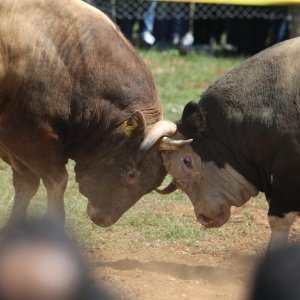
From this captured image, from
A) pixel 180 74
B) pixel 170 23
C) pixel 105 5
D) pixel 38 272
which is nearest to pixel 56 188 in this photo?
pixel 38 272

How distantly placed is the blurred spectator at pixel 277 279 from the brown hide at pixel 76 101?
173 inches

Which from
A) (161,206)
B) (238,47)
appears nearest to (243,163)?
(161,206)

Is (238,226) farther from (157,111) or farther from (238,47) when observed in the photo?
(238,47)

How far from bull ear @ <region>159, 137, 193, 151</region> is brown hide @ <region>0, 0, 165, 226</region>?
4.6 inches

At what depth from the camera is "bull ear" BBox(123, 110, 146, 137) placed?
5.84 metres

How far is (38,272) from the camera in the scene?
4.47ft

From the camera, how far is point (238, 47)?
15.8 m

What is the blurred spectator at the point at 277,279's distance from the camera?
1.39m

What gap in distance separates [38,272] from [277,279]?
1.33ft

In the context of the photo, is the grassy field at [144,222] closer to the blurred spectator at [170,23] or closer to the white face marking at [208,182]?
the white face marking at [208,182]

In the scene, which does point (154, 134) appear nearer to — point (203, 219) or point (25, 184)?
point (203, 219)

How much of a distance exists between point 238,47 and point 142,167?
10150mm

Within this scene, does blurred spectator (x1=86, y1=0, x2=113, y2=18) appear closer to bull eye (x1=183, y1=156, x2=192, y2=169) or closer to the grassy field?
the grassy field

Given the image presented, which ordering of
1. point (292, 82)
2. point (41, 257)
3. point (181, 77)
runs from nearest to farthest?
point (41, 257) → point (292, 82) → point (181, 77)
